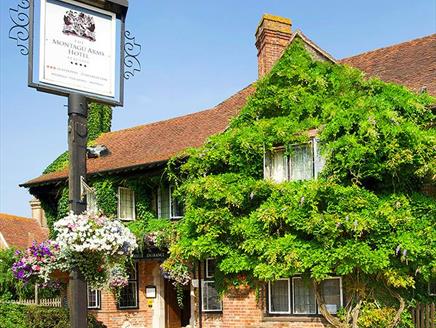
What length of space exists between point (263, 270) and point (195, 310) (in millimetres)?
4992

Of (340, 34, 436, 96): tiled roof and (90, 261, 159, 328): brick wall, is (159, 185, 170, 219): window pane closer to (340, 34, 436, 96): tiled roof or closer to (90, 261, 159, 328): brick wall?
(90, 261, 159, 328): brick wall

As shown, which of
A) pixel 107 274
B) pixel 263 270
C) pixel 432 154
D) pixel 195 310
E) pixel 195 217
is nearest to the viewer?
pixel 107 274

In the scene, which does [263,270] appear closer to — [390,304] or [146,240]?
[390,304]

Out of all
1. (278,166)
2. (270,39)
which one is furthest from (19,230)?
(278,166)

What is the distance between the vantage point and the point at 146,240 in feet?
63.1

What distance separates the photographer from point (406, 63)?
17703mm

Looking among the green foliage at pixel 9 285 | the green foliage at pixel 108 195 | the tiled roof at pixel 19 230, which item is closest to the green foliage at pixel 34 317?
the green foliage at pixel 108 195

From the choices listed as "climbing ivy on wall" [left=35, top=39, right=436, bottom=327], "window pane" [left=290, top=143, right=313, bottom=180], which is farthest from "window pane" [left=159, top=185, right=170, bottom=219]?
"window pane" [left=290, top=143, right=313, bottom=180]

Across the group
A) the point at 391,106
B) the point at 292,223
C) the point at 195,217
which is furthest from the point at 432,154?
the point at 195,217

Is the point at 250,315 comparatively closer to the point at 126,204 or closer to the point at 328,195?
the point at 328,195

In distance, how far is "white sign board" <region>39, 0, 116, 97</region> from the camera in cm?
899

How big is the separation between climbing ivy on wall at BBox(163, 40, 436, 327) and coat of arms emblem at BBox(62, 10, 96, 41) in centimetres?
651

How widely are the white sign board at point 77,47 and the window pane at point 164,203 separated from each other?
10984 mm

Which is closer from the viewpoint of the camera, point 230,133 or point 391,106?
point 391,106
